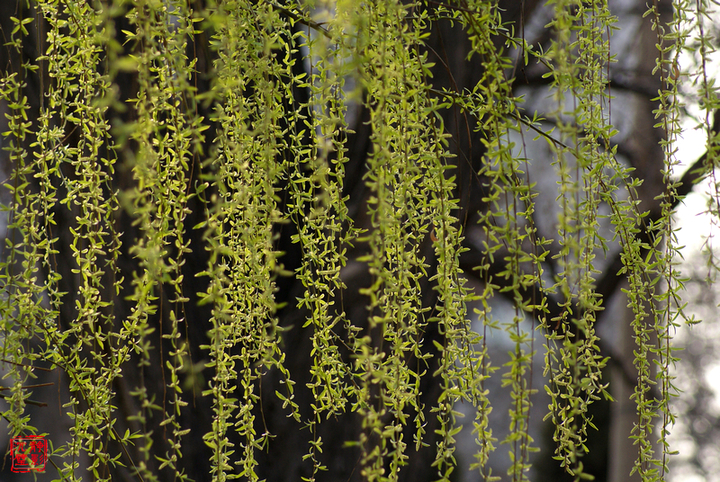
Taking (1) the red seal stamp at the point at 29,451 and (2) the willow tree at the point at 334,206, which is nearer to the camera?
(2) the willow tree at the point at 334,206

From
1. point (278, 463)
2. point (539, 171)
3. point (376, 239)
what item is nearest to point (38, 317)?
point (376, 239)

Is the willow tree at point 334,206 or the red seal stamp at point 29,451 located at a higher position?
the willow tree at point 334,206

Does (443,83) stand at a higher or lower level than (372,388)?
higher

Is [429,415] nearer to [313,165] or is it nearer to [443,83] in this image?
[443,83]

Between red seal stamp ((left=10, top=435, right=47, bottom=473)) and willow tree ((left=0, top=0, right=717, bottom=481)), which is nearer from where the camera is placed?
willow tree ((left=0, top=0, right=717, bottom=481))

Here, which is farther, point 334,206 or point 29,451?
point 29,451

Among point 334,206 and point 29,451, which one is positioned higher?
point 334,206

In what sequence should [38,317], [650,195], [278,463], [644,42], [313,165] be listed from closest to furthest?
1. [313,165]
2. [38,317]
3. [278,463]
4. [650,195]
5. [644,42]

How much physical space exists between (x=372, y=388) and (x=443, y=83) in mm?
1219

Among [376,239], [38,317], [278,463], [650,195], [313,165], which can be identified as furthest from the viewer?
[650,195]

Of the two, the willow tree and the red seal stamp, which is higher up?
the willow tree

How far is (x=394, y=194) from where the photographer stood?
83 cm

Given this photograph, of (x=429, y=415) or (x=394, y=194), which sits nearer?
(x=394, y=194)

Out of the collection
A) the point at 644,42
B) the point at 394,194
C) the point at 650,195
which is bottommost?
the point at 394,194
